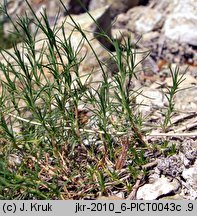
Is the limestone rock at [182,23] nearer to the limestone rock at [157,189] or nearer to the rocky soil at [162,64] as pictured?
the rocky soil at [162,64]

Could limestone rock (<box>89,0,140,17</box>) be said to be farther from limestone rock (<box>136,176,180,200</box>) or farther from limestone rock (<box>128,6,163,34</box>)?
limestone rock (<box>136,176,180,200</box>)

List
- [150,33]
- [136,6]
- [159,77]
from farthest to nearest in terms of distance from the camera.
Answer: [136,6] < [150,33] < [159,77]

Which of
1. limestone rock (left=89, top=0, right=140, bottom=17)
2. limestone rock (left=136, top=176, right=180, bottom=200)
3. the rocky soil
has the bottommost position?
limestone rock (left=136, top=176, right=180, bottom=200)

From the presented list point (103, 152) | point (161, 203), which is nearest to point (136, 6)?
point (103, 152)

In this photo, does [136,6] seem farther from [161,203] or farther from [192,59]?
[161,203]

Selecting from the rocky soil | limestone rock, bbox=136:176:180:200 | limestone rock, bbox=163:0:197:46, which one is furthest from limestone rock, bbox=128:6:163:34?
limestone rock, bbox=136:176:180:200

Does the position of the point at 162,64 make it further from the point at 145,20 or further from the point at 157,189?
the point at 157,189

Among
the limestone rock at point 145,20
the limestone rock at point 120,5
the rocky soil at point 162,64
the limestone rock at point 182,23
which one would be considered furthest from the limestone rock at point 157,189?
the limestone rock at point 120,5

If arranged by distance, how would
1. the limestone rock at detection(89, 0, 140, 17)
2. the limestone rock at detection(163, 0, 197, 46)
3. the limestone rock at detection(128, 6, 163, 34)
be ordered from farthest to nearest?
the limestone rock at detection(89, 0, 140, 17) < the limestone rock at detection(128, 6, 163, 34) < the limestone rock at detection(163, 0, 197, 46)
